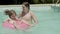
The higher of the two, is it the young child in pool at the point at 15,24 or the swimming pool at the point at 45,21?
the young child in pool at the point at 15,24

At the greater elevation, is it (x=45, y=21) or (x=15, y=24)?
(x=15, y=24)

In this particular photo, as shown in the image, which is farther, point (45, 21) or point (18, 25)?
point (45, 21)

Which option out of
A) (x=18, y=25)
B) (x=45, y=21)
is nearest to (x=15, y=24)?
(x=18, y=25)

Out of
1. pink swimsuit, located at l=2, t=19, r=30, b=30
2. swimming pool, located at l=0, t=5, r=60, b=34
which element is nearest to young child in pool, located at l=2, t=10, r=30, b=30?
pink swimsuit, located at l=2, t=19, r=30, b=30

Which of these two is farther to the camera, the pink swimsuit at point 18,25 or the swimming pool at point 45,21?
the swimming pool at point 45,21

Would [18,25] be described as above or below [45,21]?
above

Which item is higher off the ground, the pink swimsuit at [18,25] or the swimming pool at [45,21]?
the pink swimsuit at [18,25]

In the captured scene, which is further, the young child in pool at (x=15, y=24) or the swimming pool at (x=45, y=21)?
the swimming pool at (x=45, y=21)

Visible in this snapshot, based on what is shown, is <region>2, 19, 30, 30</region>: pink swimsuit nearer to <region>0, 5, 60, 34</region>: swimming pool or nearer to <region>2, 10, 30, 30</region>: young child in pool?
<region>2, 10, 30, 30</region>: young child in pool

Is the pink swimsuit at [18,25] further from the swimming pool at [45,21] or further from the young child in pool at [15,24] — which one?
the swimming pool at [45,21]

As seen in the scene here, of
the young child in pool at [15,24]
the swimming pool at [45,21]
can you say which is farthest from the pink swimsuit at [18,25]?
the swimming pool at [45,21]

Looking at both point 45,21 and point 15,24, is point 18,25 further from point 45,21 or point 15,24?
point 45,21

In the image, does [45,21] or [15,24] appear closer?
[15,24]

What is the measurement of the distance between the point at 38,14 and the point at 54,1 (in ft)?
13.1
